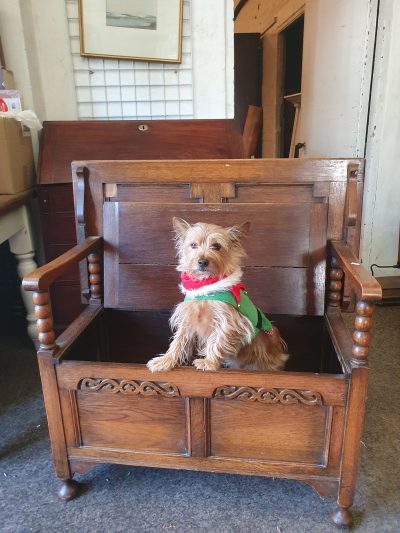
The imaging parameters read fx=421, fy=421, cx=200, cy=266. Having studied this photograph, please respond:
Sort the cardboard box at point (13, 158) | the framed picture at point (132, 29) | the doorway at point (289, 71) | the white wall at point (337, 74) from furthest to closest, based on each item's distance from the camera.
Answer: the doorway at point (289, 71) < the white wall at point (337, 74) < the framed picture at point (132, 29) < the cardboard box at point (13, 158)

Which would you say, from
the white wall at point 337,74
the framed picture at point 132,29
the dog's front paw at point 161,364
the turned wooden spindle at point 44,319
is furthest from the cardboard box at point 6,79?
the white wall at point 337,74

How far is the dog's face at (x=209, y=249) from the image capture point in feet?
3.78

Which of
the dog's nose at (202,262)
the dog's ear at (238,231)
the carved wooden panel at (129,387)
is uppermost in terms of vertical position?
the dog's ear at (238,231)

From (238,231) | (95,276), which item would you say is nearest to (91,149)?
(95,276)

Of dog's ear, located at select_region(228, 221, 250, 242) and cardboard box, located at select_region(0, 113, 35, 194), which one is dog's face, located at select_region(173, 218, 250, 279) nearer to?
dog's ear, located at select_region(228, 221, 250, 242)

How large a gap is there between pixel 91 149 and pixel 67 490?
5.03 ft

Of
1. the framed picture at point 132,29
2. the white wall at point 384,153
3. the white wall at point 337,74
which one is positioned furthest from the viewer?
the white wall at point 337,74

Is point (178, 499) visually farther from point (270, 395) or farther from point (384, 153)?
point (384, 153)

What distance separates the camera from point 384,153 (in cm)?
287

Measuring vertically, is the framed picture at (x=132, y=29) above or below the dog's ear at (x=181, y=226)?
above

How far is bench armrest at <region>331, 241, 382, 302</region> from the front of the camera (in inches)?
38.8

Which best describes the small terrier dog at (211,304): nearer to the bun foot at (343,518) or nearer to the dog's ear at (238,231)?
the dog's ear at (238,231)

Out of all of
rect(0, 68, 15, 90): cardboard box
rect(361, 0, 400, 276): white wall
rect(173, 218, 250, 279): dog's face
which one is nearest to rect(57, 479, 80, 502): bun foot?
rect(173, 218, 250, 279): dog's face

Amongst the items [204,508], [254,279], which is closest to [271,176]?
[254,279]
